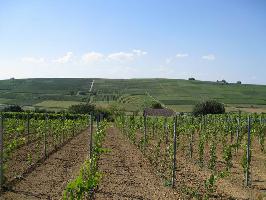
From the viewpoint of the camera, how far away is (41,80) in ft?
409

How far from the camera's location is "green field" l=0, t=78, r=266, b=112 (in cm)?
8275

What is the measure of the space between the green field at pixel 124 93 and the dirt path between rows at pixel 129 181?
5815cm

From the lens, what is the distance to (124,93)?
100438mm

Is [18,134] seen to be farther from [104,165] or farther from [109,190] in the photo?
[109,190]

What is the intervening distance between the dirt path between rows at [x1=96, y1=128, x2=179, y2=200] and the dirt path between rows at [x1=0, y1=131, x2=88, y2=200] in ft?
3.41

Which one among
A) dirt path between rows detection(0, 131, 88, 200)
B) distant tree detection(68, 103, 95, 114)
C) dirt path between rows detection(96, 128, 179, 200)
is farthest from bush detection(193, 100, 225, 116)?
dirt path between rows detection(0, 131, 88, 200)

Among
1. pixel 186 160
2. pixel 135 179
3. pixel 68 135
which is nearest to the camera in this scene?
pixel 135 179

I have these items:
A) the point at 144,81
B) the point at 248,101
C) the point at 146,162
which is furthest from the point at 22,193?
the point at 144,81

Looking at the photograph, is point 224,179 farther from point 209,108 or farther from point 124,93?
point 124,93

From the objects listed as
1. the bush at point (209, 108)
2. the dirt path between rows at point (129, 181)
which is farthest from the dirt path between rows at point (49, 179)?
the bush at point (209, 108)

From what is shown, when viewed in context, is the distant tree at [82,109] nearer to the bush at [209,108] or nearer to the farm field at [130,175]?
the bush at [209,108]

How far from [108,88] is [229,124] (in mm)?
87463

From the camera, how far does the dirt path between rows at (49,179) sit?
34.3 ft

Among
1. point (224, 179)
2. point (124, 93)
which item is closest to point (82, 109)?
point (124, 93)
